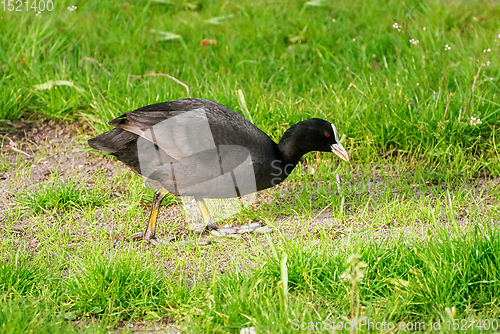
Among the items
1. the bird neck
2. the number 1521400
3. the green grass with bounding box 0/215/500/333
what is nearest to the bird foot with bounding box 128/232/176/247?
the green grass with bounding box 0/215/500/333

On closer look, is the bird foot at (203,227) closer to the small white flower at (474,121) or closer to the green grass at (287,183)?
the green grass at (287,183)

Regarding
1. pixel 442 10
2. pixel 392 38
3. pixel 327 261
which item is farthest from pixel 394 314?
pixel 442 10

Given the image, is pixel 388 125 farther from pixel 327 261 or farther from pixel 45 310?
pixel 45 310

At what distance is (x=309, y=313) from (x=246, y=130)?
4.76 feet

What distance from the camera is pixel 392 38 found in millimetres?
5602

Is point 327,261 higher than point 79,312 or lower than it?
higher

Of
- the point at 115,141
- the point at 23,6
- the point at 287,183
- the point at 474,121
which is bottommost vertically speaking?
the point at 287,183

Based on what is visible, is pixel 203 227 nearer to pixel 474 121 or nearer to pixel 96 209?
pixel 96 209

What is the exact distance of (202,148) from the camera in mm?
3379

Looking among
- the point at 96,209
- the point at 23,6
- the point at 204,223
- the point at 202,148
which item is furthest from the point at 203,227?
the point at 23,6

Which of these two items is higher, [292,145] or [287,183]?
[292,145]

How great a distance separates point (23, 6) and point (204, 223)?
403 cm

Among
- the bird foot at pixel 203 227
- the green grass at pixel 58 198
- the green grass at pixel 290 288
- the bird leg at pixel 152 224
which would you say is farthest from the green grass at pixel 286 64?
the green grass at pixel 290 288

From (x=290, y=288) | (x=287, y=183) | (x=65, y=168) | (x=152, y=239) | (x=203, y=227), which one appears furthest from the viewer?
(x=65, y=168)
